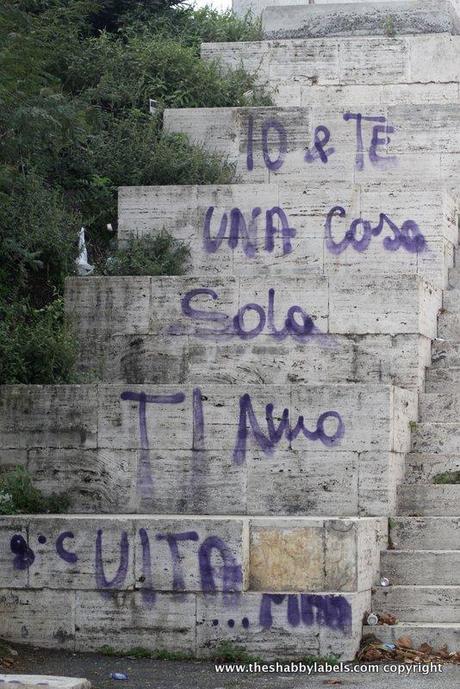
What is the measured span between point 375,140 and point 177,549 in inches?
264

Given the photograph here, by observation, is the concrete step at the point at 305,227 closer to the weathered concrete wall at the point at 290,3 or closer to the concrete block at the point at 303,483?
the concrete block at the point at 303,483

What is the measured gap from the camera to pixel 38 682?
29.0 ft

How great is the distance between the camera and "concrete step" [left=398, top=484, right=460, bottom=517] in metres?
11.9

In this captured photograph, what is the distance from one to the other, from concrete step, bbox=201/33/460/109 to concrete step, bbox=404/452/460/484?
Result: 649 cm

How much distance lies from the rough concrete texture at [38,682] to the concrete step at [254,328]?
169 inches

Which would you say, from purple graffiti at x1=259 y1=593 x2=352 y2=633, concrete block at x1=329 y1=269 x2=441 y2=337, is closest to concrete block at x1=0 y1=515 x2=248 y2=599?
purple graffiti at x1=259 y1=593 x2=352 y2=633

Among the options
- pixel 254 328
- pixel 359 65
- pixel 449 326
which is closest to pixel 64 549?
pixel 254 328

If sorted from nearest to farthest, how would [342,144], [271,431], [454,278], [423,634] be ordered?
[423,634]
[271,431]
[454,278]
[342,144]

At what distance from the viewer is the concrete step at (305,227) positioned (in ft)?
47.0

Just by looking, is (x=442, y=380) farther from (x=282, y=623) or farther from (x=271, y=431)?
(x=282, y=623)

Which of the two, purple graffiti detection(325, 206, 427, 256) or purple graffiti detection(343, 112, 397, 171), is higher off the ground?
purple graffiti detection(343, 112, 397, 171)

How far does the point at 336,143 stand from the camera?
52.1 feet

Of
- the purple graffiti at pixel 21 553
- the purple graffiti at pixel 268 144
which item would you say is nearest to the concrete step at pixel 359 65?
the purple graffiti at pixel 268 144

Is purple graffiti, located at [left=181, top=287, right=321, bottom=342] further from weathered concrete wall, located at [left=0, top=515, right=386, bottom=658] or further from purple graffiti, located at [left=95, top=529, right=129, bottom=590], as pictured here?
purple graffiti, located at [left=95, top=529, right=129, bottom=590]
